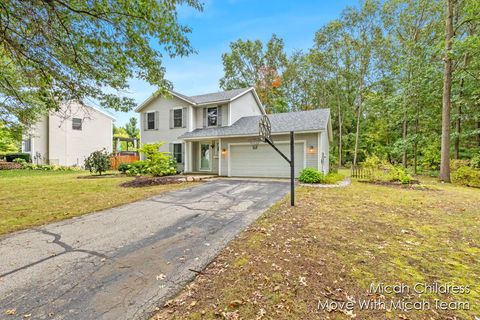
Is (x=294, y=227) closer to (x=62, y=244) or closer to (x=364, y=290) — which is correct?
(x=364, y=290)

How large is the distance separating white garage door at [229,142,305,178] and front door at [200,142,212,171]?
214cm

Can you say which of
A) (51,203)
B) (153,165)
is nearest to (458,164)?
(153,165)

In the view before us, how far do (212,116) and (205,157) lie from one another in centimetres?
296

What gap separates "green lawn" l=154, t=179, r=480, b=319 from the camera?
2.19 m

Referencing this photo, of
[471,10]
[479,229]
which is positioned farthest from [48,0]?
[471,10]

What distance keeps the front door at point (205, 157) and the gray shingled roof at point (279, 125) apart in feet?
3.40

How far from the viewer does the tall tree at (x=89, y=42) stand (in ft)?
15.3

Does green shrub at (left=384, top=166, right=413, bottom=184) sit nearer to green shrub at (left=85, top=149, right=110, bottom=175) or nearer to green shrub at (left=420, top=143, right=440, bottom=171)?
green shrub at (left=420, top=143, right=440, bottom=171)

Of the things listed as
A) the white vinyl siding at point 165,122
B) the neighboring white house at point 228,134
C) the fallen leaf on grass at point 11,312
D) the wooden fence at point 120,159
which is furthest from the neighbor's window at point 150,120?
the fallen leaf on grass at point 11,312

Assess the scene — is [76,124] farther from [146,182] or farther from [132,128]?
[132,128]

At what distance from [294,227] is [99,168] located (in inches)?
544

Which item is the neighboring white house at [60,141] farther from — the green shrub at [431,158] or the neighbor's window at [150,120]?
the green shrub at [431,158]

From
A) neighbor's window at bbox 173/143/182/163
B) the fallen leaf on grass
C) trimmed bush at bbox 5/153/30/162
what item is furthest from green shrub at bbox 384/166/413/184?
trimmed bush at bbox 5/153/30/162

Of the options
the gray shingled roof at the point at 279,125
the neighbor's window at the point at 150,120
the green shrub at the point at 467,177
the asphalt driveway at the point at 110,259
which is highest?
the neighbor's window at the point at 150,120
